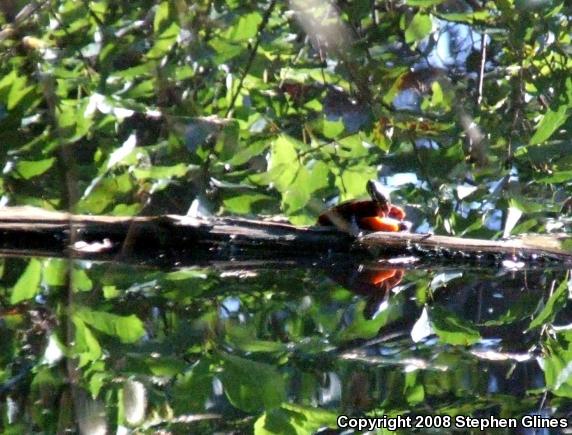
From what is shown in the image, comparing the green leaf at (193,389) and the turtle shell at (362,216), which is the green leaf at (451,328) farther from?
the turtle shell at (362,216)

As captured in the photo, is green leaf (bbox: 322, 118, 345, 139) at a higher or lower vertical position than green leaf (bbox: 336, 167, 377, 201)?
higher

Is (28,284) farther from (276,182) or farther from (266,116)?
(266,116)

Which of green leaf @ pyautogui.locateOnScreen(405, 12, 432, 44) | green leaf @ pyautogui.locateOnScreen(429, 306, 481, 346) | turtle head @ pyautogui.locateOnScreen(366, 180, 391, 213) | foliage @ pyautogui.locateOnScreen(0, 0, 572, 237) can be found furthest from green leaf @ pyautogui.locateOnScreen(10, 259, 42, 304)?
green leaf @ pyautogui.locateOnScreen(405, 12, 432, 44)

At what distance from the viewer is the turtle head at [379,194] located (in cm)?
186

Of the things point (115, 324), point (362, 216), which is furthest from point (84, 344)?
point (362, 216)

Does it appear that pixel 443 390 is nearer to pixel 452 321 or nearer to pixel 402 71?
pixel 452 321

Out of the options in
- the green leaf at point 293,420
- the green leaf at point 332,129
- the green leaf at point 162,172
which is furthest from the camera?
the green leaf at point 332,129

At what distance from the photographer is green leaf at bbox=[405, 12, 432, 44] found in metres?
1.96

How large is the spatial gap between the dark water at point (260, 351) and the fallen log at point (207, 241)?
0.11 meters

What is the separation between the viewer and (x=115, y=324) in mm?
1236

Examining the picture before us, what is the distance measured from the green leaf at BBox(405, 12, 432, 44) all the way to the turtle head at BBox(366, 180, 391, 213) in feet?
1.01

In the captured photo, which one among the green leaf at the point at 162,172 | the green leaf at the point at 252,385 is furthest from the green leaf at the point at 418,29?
the green leaf at the point at 252,385

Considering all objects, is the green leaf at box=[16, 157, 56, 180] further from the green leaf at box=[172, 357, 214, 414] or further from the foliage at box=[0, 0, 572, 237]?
the green leaf at box=[172, 357, 214, 414]

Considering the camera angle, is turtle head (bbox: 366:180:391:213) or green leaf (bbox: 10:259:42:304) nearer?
green leaf (bbox: 10:259:42:304)
